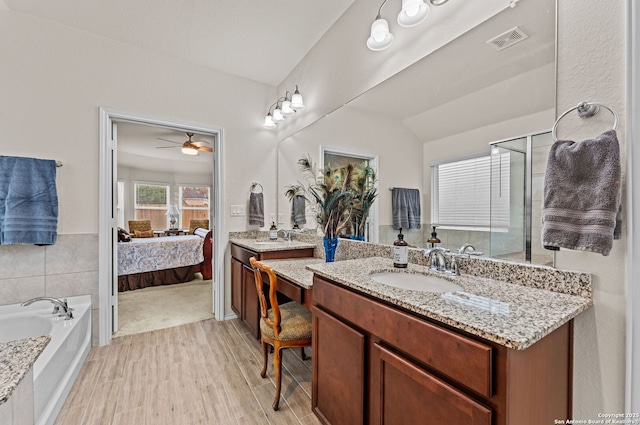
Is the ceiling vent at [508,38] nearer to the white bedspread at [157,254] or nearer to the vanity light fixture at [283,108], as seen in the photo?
the vanity light fixture at [283,108]

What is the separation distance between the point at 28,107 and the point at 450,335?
327 centimetres

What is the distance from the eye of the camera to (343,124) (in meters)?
2.21

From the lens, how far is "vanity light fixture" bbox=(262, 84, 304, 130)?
2629 millimetres

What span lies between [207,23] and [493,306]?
278 cm

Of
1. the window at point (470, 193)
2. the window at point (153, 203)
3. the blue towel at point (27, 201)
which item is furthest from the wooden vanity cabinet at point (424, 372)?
the window at point (153, 203)

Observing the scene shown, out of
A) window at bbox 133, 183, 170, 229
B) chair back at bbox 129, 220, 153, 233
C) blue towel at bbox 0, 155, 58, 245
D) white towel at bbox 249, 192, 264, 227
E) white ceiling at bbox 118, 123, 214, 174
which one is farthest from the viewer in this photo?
window at bbox 133, 183, 170, 229

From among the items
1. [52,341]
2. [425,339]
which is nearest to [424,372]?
[425,339]

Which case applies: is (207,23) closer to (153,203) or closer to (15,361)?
(15,361)

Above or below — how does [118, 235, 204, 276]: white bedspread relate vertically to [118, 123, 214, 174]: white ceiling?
below

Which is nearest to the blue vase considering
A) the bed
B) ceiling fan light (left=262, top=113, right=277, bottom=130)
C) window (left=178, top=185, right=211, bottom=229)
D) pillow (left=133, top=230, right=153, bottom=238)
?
ceiling fan light (left=262, top=113, right=277, bottom=130)

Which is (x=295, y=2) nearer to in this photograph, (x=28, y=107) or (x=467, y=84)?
(x=467, y=84)

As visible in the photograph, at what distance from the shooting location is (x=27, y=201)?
2.09 meters

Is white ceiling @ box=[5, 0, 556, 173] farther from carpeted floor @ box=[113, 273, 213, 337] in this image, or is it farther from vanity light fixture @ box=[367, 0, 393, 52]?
carpeted floor @ box=[113, 273, 213, 337]

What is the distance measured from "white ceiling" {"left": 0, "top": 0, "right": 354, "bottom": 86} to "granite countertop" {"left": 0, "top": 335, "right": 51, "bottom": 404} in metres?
2.34
